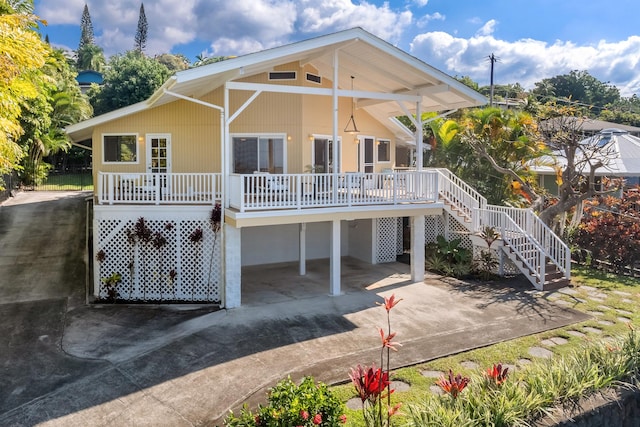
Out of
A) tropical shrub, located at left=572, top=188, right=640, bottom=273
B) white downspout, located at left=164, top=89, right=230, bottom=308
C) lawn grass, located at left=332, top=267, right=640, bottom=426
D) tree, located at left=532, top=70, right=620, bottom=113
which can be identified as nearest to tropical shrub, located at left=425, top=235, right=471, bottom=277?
lawn grass, located at left=332, top=267, right=640, bottom=426

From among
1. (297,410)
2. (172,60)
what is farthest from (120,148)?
(172,60)

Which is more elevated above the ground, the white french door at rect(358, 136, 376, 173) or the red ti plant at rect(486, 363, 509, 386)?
the white french door at rect(358, 136, 376, 173)

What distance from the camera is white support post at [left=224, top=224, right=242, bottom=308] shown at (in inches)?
438

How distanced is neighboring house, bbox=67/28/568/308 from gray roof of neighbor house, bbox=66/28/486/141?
4cm

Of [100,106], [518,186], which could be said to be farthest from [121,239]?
[100,106]

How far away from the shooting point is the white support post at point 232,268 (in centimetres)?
1112

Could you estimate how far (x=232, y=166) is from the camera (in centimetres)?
1432

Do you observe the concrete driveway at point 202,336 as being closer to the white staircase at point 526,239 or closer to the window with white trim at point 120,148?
the white staircase at point 526,239

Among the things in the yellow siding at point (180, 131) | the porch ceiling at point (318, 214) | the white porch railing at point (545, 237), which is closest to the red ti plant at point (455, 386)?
the porch ceiling at point (318, 214)

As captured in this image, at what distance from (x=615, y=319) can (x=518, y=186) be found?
318 inches

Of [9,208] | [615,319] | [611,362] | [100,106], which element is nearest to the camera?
[611,362]

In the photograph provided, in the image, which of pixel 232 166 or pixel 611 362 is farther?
pixel 232 166

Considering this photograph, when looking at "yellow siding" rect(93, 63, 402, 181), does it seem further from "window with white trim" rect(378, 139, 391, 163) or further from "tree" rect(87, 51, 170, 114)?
"tree" rect(87, 51, 170, 114)

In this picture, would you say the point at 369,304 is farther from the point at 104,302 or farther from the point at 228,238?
the point at 104,302
